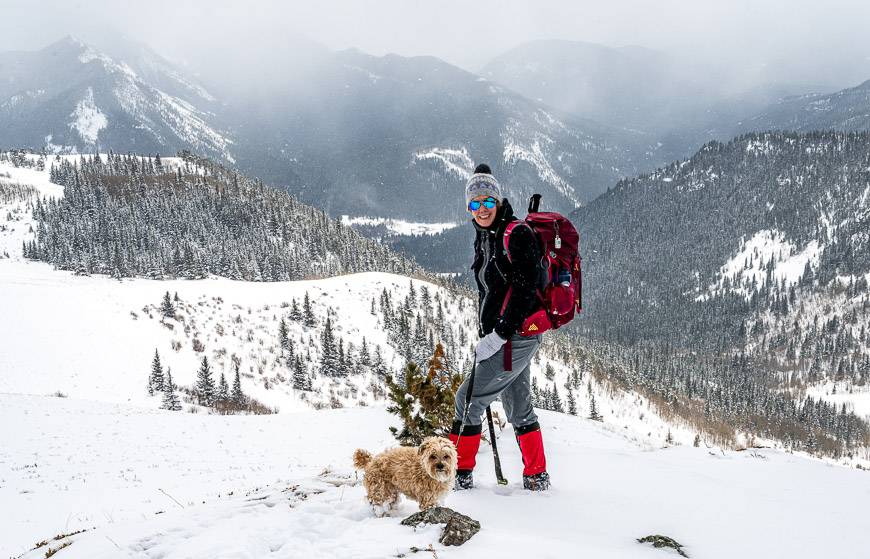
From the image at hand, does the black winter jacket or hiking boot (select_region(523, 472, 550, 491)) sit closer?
the black winter jacket

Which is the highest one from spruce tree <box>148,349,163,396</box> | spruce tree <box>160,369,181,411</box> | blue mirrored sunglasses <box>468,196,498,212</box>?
blue mirrored sunglasses <box>468,196,498,212</box>

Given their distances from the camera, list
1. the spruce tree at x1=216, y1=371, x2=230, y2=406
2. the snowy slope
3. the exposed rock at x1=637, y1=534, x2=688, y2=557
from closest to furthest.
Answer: the exposed rock at x1=637, y1=534, x2=688, y2=557
the snowy slope
the spruce tree at x1=216, y1=371, x2=230, y2=406

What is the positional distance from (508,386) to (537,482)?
1.13m

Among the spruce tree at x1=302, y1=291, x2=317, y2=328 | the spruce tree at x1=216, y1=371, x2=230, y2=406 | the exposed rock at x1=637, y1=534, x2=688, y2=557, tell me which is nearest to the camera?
Answer: the exposed rock at x1=637, y1=534, x2=688, y2=557

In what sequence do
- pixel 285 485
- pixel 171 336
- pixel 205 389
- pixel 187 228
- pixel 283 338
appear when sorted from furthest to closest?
pixel 187 228, pixel 283 338, pixel 171 336, pixel 205 389, pixel 285 485

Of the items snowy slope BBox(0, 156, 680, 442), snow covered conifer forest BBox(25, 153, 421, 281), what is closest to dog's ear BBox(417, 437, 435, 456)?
snowy slope BBox(0, 156, 680, 442)

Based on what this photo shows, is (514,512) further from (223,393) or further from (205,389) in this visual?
(223,393)

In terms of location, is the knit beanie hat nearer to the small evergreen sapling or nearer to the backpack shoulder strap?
the backpack shoulder strap

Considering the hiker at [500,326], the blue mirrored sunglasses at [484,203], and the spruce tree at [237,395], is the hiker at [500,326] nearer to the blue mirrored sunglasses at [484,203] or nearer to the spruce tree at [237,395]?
the blue mirrored sunglasses at [484,203]

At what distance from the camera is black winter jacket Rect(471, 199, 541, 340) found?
4016 mm

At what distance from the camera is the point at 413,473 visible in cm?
423

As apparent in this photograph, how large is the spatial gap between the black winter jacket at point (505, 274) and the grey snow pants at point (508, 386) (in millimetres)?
324

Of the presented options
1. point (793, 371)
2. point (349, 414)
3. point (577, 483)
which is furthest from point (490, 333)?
point (793, 371)

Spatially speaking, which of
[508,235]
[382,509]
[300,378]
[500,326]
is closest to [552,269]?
[508,235]
